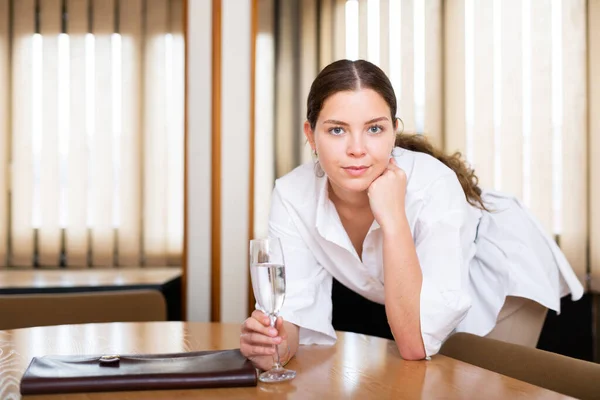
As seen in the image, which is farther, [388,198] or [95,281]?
[95,281]

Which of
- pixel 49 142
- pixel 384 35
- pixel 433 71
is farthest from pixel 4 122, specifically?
pixel 433 71

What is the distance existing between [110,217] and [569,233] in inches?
99.3

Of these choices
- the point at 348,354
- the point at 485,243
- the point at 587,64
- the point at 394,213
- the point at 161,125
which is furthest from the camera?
the point at 161,125

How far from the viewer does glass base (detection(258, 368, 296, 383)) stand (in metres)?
1.15

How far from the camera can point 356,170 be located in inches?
60.2

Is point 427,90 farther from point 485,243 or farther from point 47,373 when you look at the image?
point 47,373

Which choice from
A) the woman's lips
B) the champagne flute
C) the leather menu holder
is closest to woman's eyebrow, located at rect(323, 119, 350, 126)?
the woman's lips

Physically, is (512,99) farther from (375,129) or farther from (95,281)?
(95,281)

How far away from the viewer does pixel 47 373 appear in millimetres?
1102

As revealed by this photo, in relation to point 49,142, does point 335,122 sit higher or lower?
lower

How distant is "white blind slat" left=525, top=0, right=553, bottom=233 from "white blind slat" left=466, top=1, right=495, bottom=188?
186 mm

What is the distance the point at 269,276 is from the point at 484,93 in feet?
8.08

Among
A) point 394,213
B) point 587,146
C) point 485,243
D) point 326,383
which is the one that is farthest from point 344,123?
point 587,146

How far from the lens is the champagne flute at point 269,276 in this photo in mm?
1145
